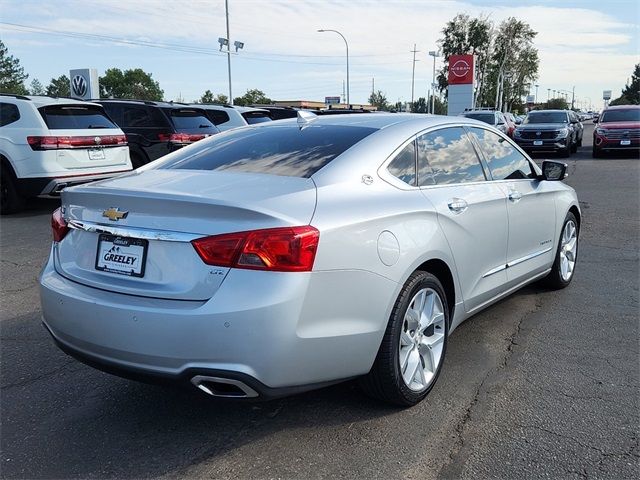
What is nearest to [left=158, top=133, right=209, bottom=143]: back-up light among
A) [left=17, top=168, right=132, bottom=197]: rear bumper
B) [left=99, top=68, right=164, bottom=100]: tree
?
[left=17, top=168, right=132, bottom=197]: rear bumper

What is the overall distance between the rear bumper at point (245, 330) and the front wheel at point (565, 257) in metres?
3.06

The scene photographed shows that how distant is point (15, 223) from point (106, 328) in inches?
289

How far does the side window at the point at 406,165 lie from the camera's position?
3.50 metres

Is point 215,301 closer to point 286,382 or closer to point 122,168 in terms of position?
point 286,382

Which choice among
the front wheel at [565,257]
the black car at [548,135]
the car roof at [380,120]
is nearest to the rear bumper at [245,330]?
the car roof at [380,120]

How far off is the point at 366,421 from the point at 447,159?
70.3 inches

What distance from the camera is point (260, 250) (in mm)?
2629

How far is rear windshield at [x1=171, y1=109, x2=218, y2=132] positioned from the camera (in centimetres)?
1213

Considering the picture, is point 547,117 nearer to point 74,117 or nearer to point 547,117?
point 547,117

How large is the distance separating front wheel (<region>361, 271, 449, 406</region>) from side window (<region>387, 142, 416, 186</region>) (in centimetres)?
58

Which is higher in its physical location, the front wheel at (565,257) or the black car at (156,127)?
the black car at (156,127)

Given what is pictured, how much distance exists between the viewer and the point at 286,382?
2740 mm

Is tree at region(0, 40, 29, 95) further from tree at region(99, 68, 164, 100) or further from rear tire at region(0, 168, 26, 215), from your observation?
rear tire at region(0, 168, 26, 215)

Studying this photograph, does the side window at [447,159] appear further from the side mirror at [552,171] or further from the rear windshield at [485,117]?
the rear windshield at [485,117]
